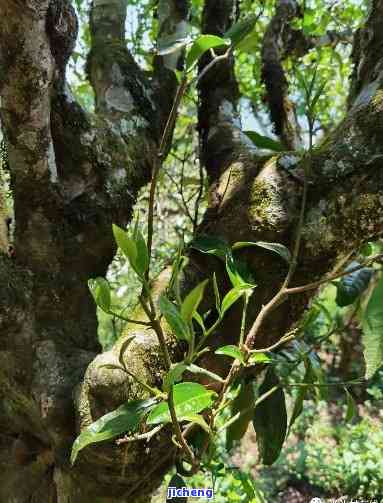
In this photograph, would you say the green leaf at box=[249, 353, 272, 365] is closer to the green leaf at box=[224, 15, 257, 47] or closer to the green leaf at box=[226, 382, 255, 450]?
the green leaf at box=[226, 382, 255, 450]

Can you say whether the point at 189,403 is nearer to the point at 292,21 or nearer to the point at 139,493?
the point at 139,493

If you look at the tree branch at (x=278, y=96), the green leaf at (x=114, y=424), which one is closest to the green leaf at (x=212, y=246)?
the green leaf at (x=114, y=424)

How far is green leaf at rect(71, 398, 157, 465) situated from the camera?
72 cm

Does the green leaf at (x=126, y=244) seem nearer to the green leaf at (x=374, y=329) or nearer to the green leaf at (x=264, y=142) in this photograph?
the green leaf at (x=374, y=329)

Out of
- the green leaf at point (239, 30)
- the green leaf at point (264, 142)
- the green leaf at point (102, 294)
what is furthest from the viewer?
the green leaf at point (264, 142)

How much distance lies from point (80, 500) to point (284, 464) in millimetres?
2590

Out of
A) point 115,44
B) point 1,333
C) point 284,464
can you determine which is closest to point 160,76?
point 115,44

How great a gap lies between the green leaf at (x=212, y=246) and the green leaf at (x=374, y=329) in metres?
0.44

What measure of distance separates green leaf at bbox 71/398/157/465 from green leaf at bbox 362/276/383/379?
1.29ft

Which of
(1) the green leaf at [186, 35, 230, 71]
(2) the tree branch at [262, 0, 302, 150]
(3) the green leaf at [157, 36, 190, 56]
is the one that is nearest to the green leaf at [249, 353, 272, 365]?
(1) the green leaf at [186, 35, 230, 71]

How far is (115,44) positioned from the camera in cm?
151

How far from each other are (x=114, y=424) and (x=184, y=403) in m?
0.12

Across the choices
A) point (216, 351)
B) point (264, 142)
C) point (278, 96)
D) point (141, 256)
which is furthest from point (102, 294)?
point (278, 96)

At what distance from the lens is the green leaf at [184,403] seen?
71cm
